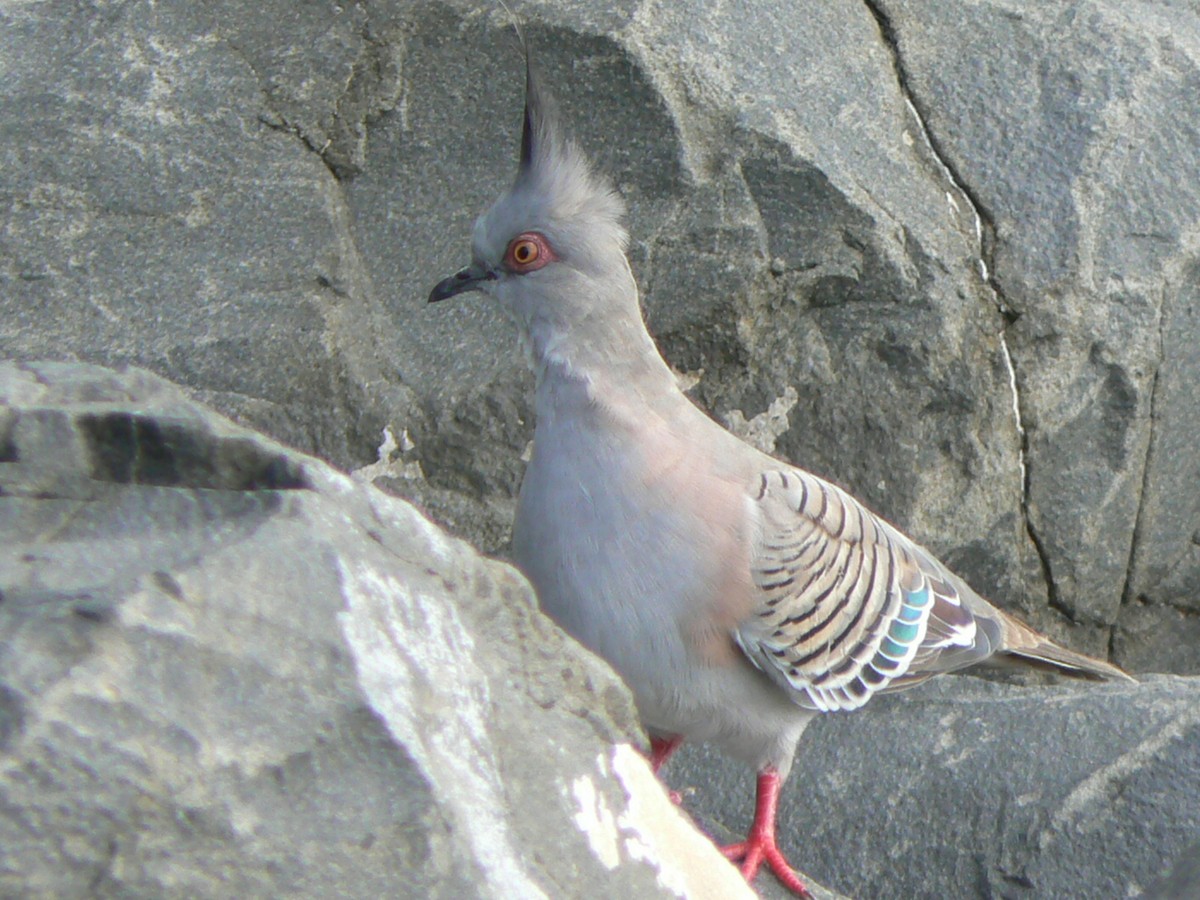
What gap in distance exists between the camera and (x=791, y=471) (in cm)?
364

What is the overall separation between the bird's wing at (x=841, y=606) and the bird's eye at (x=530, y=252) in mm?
722

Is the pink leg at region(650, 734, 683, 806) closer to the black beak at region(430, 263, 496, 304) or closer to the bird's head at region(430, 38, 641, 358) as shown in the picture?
the bird's head at region(430, 38, 641, 358)

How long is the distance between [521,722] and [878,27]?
3.43m

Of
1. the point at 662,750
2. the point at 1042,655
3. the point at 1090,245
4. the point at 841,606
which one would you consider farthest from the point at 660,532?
the point at 1090,245

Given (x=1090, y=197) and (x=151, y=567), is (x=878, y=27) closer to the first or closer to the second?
(x=1090, y=197)

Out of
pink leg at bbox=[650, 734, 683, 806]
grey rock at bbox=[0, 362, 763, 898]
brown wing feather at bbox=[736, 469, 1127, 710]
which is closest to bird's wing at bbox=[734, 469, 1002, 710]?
brown wing feather at bbox=[736, 469, 1127, 710]

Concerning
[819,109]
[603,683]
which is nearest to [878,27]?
[819,109]

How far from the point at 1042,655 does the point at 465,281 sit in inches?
74.6

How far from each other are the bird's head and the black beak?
25 mm

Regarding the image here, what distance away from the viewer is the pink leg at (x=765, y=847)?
10.9 ft

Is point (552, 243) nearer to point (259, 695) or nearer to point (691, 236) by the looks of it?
point (691, 236)

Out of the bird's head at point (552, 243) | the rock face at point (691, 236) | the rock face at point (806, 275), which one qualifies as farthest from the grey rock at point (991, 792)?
the bird's head at point (552, 243)

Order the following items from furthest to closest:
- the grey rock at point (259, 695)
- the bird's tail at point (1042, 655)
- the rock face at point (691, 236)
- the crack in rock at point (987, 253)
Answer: the crack in rock at point (987, 253) < the rock face at point (691, 236) < the bird's tail at point (1042, 655) < the grey rock at point (259, 695)

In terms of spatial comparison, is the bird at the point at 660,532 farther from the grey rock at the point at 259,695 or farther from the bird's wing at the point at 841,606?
the grey rock at the point at 259,695
